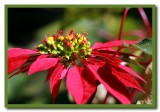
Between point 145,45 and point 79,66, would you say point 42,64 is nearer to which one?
point 79,66

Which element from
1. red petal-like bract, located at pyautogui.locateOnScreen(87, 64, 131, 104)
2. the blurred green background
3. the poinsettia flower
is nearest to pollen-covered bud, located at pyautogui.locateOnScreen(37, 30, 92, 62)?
the poinsettia flower

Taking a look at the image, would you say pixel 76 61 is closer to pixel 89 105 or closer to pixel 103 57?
pixel 103 57

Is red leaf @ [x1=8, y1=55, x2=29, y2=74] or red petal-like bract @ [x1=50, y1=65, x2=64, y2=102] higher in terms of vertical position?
red leaf @ [x1=8, y1=55, x2=29, y2=74]

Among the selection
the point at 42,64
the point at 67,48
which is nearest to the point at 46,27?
the point at 67,48

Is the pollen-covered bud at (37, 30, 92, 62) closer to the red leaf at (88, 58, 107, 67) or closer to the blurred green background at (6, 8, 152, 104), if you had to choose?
Result: the red leaf at (88, 58, 107, 67)

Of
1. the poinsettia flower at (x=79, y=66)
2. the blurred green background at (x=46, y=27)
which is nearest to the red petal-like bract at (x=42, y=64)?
the poinsettia flower at (x=79, y=66)

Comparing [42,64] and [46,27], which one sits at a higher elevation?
[46,27]
